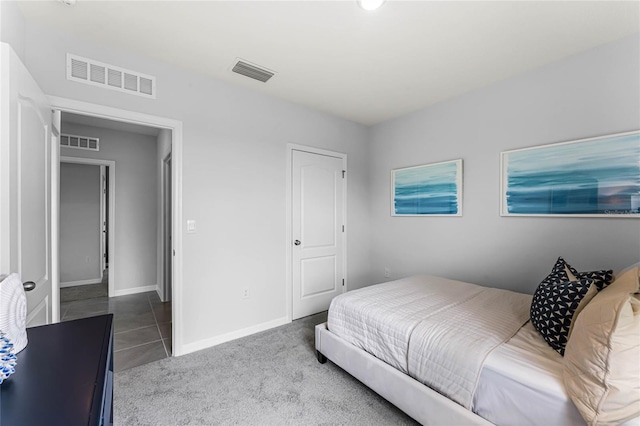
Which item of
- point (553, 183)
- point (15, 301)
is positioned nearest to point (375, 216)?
point (553, 183)

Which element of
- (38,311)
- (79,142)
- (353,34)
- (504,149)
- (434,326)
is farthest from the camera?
(79,142)

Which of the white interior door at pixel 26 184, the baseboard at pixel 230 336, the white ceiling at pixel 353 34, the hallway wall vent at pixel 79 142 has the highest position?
the white ceiling at pixel 353 34

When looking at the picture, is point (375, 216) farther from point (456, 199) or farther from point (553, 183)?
point (553, 183)

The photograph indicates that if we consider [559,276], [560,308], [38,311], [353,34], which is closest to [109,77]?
[38,311]

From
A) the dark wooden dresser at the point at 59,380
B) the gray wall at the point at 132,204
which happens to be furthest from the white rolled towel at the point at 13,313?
the gray wall at the point at 132,204

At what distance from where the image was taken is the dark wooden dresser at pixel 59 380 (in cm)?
68

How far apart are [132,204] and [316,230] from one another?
10.5 feet

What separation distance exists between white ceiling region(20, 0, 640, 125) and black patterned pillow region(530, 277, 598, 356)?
5.72ft

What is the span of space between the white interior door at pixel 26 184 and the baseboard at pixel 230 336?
1.09m

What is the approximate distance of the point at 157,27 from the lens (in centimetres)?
198

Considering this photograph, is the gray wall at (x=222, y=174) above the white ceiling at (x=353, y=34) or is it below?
below

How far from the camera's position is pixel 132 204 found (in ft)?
14.8

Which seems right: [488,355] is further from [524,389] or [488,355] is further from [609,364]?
[609,364]

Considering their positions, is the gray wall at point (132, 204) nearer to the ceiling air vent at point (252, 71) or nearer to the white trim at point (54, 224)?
the white trim at point (54, 224)
